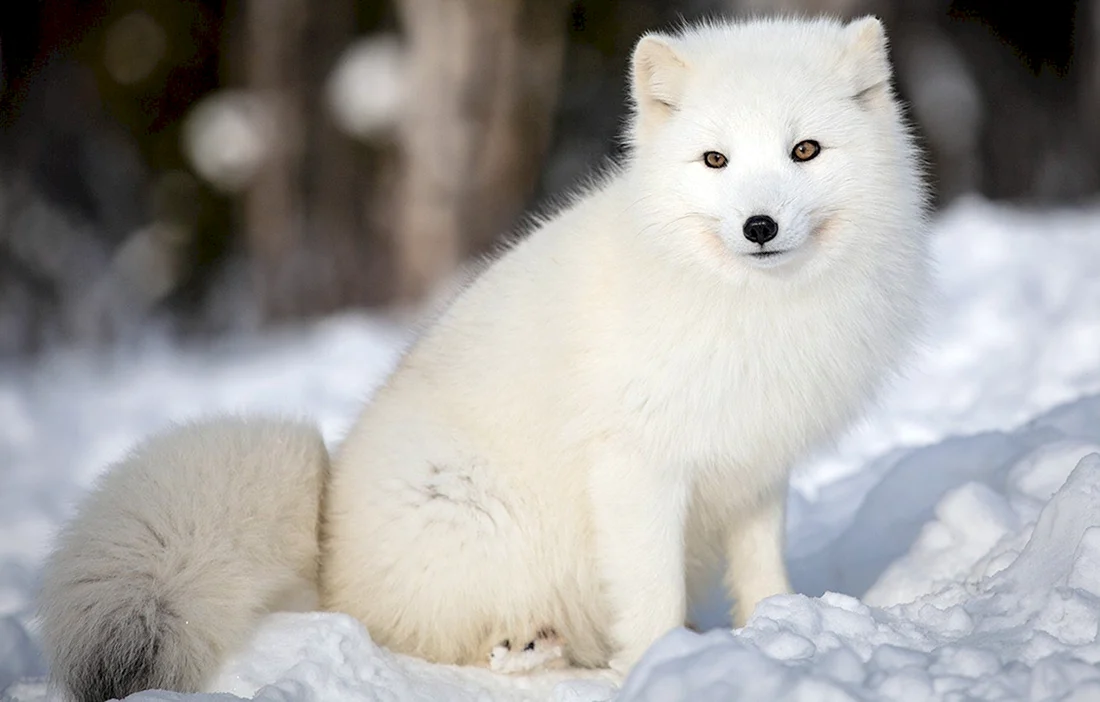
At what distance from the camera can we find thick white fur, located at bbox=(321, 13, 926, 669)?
130 inches

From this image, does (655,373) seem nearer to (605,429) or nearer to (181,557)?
(605,429)

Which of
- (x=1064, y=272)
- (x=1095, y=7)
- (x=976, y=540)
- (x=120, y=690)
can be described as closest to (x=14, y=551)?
(x=120, y=690)

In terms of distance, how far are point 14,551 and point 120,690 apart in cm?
270

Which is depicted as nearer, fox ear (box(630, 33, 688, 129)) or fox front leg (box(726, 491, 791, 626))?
fox ear (box(630, 33, 688, 129))

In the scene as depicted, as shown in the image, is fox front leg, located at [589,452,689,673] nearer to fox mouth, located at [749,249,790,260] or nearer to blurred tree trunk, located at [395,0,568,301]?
fox mouth, located at [749,249,790,260]

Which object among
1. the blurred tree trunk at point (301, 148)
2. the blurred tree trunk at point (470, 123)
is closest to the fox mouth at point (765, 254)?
the blurred tree trunk at point (470, 123)

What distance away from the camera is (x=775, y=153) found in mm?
3227

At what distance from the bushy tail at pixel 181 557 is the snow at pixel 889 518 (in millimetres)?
134

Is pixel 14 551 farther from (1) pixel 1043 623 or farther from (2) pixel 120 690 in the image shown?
(1) pixel 1043 623

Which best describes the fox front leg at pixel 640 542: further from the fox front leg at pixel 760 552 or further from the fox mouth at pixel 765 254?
the fox mouth at pixel 765 254

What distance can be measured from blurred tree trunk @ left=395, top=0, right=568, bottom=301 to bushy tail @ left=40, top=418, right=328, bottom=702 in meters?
6.86

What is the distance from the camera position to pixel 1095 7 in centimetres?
1528

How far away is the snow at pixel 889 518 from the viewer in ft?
8.35

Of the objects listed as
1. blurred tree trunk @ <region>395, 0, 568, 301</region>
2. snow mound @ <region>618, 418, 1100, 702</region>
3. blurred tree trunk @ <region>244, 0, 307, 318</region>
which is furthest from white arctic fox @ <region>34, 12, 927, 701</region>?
blurred tree trunk @ <region>244, 0, 307, 318</region>
